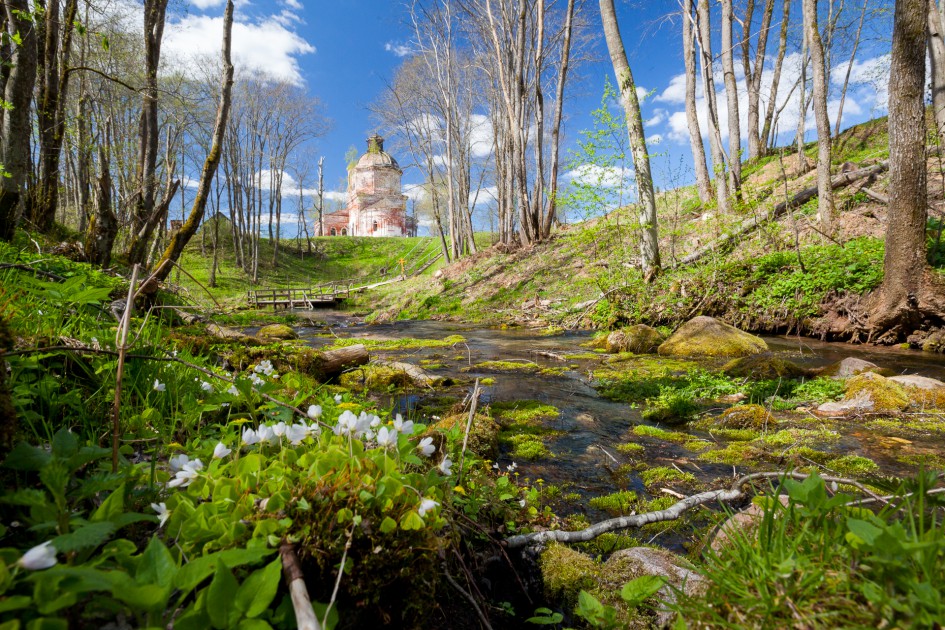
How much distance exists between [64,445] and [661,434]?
3.81m

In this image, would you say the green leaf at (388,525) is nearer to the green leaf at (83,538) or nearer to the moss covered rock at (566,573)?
the green leaf at (83,538)

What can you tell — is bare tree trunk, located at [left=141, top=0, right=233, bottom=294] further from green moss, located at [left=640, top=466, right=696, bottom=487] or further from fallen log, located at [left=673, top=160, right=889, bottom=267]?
fallen log, located at [left=673, top=160, right=889, bottom=267]

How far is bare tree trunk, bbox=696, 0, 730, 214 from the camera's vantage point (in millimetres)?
12562

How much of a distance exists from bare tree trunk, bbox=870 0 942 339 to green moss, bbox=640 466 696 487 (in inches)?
243

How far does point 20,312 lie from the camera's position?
2.20 meters

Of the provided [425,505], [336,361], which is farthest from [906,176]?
[425,505]

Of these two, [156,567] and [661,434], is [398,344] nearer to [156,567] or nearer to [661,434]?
[661,434]

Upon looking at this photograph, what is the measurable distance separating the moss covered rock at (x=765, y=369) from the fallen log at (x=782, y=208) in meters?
4.80

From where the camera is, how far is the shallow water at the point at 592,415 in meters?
2.96

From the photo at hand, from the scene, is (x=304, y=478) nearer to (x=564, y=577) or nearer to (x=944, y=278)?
(x=564, y=577)

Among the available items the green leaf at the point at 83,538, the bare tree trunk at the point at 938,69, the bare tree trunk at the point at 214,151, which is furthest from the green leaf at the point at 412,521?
the bare tree trunk at the point at 938,69

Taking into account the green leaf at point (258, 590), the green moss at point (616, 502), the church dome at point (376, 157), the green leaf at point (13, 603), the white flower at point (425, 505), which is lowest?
the green moss at point (616, 502)

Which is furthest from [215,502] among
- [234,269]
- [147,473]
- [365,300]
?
[234,269]

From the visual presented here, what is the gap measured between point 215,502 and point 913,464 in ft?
13.4
